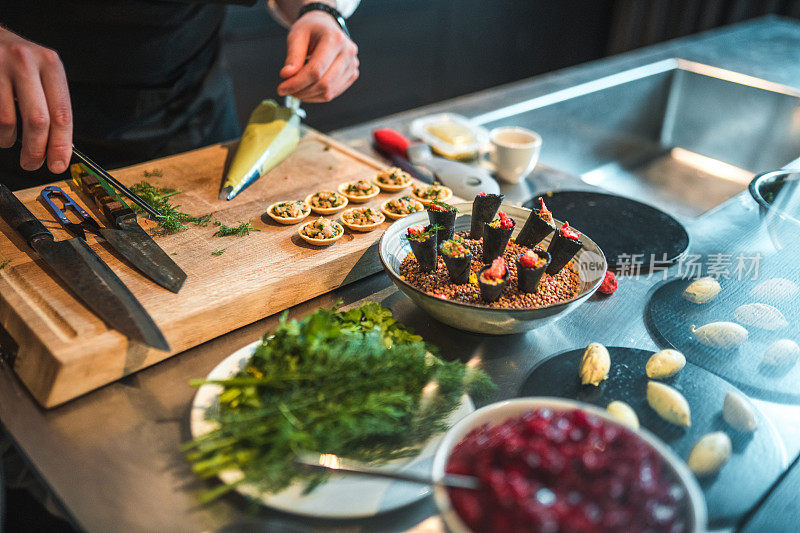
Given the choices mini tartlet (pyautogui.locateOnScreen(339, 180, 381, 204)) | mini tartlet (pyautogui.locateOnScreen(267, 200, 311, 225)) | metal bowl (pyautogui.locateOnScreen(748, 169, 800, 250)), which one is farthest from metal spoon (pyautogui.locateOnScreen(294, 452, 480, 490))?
metal bowl (pyautogui.locateOnScreen(748, 169, 800, 250))

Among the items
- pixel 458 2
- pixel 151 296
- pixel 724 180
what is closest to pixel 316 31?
pixel 151 296

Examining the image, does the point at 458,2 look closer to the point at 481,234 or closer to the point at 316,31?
the point at 316,31

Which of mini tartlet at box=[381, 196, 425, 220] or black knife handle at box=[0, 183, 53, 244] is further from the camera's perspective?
mini tartlet at box=[381, 196, 425, 220]

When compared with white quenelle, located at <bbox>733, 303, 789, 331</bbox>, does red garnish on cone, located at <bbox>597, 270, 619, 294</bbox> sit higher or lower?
lower

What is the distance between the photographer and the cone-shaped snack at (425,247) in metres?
1.06

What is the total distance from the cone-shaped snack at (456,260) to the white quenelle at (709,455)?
0.44 meters

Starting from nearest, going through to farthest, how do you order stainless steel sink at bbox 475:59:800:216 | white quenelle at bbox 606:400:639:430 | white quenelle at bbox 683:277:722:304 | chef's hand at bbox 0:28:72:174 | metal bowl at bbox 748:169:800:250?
white quenelle at bbox 606:400:639:430 < chef's hand at bbox 0:28:72:174 < white quenelle at bbox 683:277:722:304 < metal bowl at bbox 748:169:800:250 < stainless steel sink at bbox 475:59:800:216

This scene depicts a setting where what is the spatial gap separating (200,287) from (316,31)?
2.72ft

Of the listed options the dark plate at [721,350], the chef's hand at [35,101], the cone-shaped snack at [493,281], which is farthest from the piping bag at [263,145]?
the dark plate at [721,350]

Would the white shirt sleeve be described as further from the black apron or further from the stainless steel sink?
the stainless steel sink

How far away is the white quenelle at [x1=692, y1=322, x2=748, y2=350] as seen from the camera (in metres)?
1.04

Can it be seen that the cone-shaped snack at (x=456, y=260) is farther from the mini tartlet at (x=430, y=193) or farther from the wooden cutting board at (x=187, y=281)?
the mini tartlet at (x=430, y=193)

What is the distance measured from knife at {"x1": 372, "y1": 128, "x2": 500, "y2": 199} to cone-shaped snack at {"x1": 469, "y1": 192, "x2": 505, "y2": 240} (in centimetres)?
35

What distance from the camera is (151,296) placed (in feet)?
3.38
